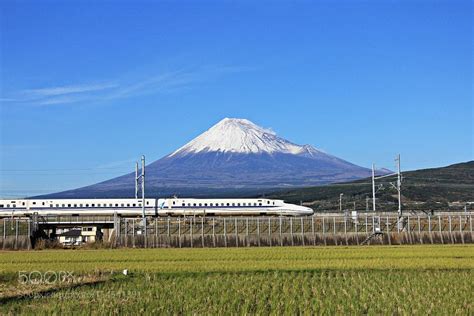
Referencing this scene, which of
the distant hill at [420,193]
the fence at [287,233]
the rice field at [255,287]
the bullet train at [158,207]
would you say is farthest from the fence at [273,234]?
the distant hill at [420,193]

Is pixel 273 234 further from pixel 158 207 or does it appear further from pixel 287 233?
pixel 158 207

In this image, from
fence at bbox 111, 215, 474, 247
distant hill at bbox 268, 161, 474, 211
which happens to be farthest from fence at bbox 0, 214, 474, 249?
distant hill at bbox 268, 161, 474, 211

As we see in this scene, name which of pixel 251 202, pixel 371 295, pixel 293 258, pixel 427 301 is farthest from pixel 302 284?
pixel 251 202

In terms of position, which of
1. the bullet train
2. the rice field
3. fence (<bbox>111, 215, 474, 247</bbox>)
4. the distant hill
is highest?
the distant hill

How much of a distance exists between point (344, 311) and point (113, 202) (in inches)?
2632

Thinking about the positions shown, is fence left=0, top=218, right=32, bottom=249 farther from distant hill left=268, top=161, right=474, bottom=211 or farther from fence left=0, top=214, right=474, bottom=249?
distant hill left=268, top=161, right=474, bottom=211

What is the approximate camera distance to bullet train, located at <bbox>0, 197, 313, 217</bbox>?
77.8 m

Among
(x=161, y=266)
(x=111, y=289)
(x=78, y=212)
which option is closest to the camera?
(x=111, y=289)

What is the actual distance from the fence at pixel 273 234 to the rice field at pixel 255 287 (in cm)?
1537

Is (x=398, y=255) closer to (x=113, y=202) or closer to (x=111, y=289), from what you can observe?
(x=111, y=289)

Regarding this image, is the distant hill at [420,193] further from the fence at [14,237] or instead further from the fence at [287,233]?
the fence at [14,237]

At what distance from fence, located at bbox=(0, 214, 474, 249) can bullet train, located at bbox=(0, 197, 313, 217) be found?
94.8 feet

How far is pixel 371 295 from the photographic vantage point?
17594 millimetres

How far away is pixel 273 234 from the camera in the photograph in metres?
46.1
